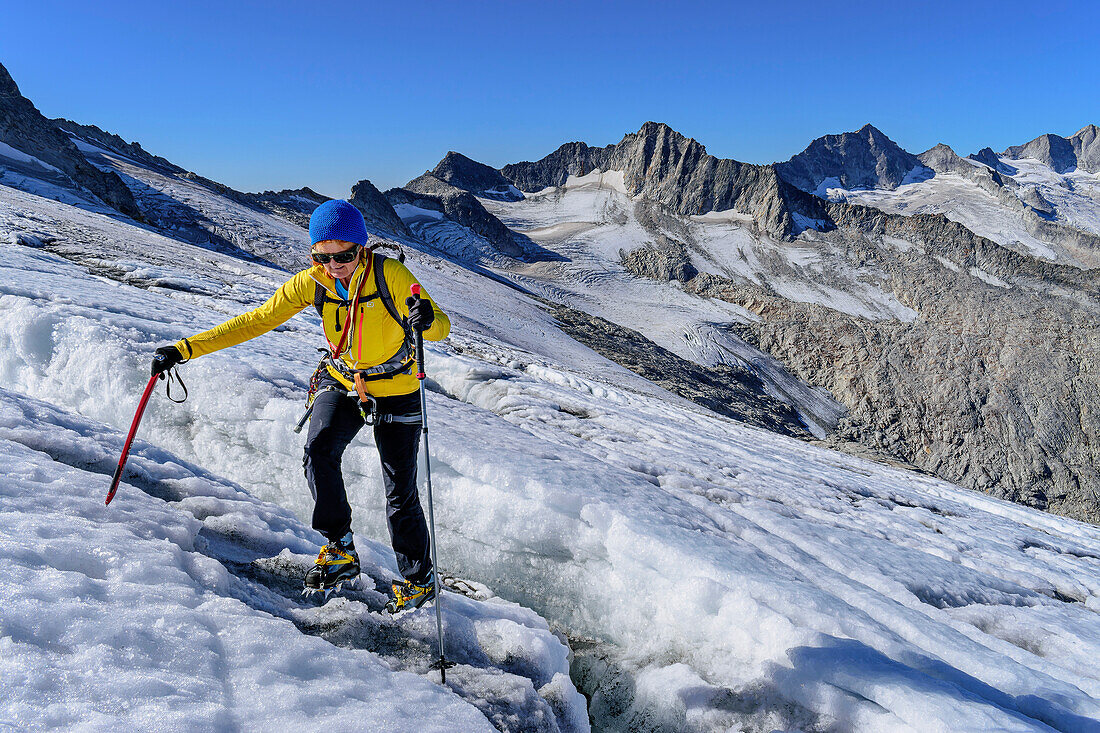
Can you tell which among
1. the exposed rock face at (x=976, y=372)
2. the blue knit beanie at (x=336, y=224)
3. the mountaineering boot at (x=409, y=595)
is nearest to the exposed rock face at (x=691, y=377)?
the exposed rock face at (x=976, y=372)

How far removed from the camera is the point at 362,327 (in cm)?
448

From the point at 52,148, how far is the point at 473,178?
3764 inches

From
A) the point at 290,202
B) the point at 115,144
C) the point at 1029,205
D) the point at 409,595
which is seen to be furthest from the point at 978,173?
the point at 409,595

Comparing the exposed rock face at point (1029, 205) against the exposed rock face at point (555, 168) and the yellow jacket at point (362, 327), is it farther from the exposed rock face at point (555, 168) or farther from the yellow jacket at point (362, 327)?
the yellow jacket at point (362, 327)

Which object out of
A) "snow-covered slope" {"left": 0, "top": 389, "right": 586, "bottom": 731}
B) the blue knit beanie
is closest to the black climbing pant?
"snow-covered slope" {"left": 0, "top": 389, "right": 586, "bottom": 731}

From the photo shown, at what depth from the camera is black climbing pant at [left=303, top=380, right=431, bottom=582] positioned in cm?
444

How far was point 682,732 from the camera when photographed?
13.8 ft

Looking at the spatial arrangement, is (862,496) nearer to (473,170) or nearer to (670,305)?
(670,305)

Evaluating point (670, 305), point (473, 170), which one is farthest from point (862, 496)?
point (473, 170)

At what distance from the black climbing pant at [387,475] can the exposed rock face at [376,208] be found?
7225 cm

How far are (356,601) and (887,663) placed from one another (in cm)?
407

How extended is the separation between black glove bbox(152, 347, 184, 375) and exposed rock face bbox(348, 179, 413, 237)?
236 ft

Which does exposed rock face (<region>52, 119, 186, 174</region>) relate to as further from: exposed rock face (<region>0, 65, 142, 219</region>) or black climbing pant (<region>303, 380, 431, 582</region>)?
black climbing pant (<region>303, 380, 431, 582</region>)

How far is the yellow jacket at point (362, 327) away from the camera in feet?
14.7
